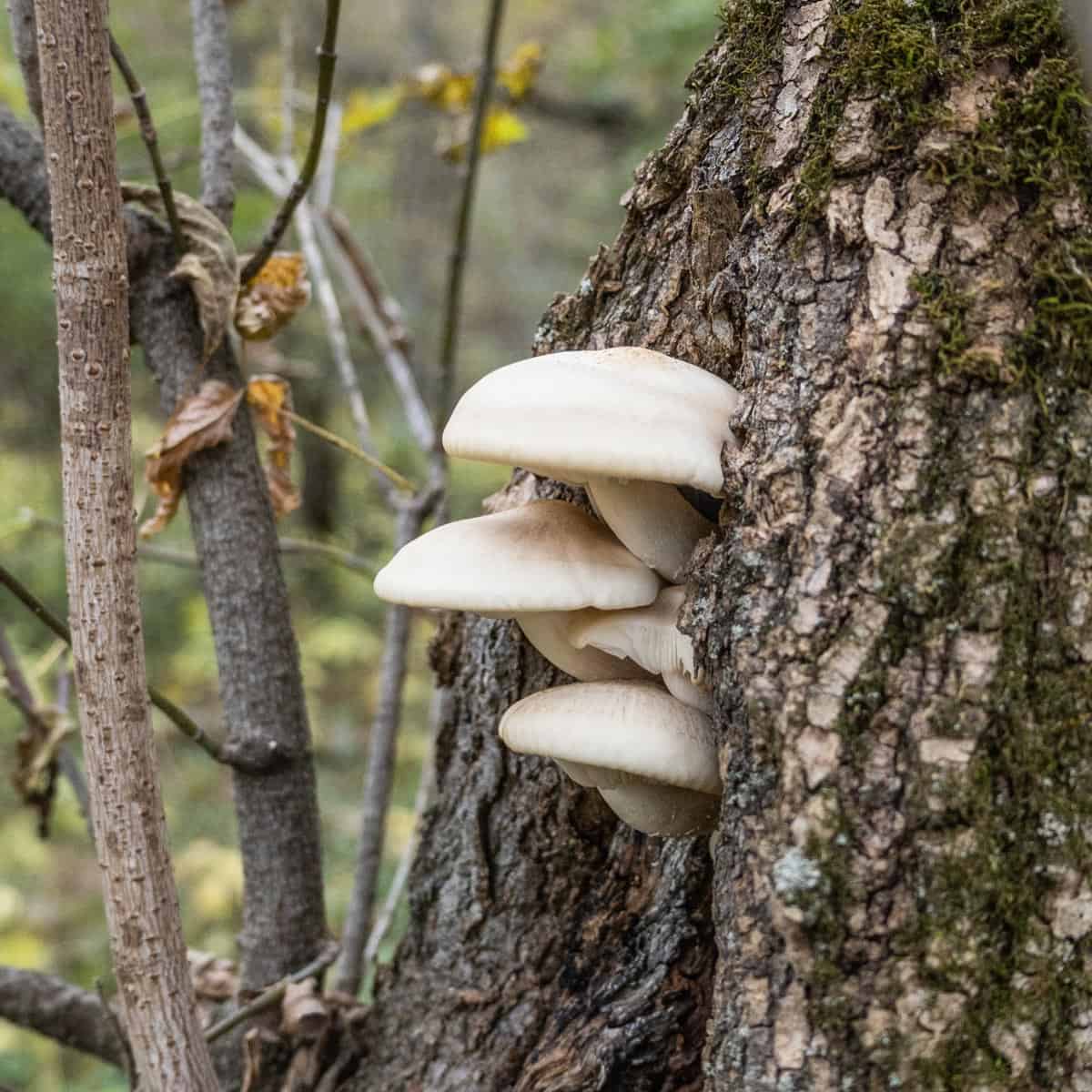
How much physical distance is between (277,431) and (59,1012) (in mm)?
1218

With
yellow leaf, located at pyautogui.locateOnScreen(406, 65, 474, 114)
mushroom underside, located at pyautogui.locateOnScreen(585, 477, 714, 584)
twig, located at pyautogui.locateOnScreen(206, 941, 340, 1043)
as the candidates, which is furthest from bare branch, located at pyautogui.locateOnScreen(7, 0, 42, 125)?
yellow leaf, located at pyautogui.locateOnScreen(406, 65, 474, 114)

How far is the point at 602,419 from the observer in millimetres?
1168

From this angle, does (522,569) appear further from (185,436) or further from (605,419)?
(185,436)

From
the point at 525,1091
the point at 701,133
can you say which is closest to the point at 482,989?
the point at 525,1091

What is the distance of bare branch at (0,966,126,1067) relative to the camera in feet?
6.45

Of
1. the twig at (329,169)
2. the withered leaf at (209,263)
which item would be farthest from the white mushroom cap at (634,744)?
the twig at (329,169)

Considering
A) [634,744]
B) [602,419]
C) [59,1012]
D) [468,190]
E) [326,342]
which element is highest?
[468,190]

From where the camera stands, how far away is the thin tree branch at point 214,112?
6.48 feet

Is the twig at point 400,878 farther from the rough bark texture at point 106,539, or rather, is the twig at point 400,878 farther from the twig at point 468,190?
the twig at point 468,190

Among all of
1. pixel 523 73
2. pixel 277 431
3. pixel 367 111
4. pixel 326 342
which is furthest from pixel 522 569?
pixel 326 342

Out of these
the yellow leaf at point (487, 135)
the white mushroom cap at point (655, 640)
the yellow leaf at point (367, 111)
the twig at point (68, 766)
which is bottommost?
the twig at point (68, 766)

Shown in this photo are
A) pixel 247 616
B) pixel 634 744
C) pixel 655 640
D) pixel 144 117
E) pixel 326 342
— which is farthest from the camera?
pixel 326 342

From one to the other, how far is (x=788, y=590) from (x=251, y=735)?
1167mm

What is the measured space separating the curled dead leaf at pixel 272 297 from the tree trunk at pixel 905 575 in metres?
0.90
